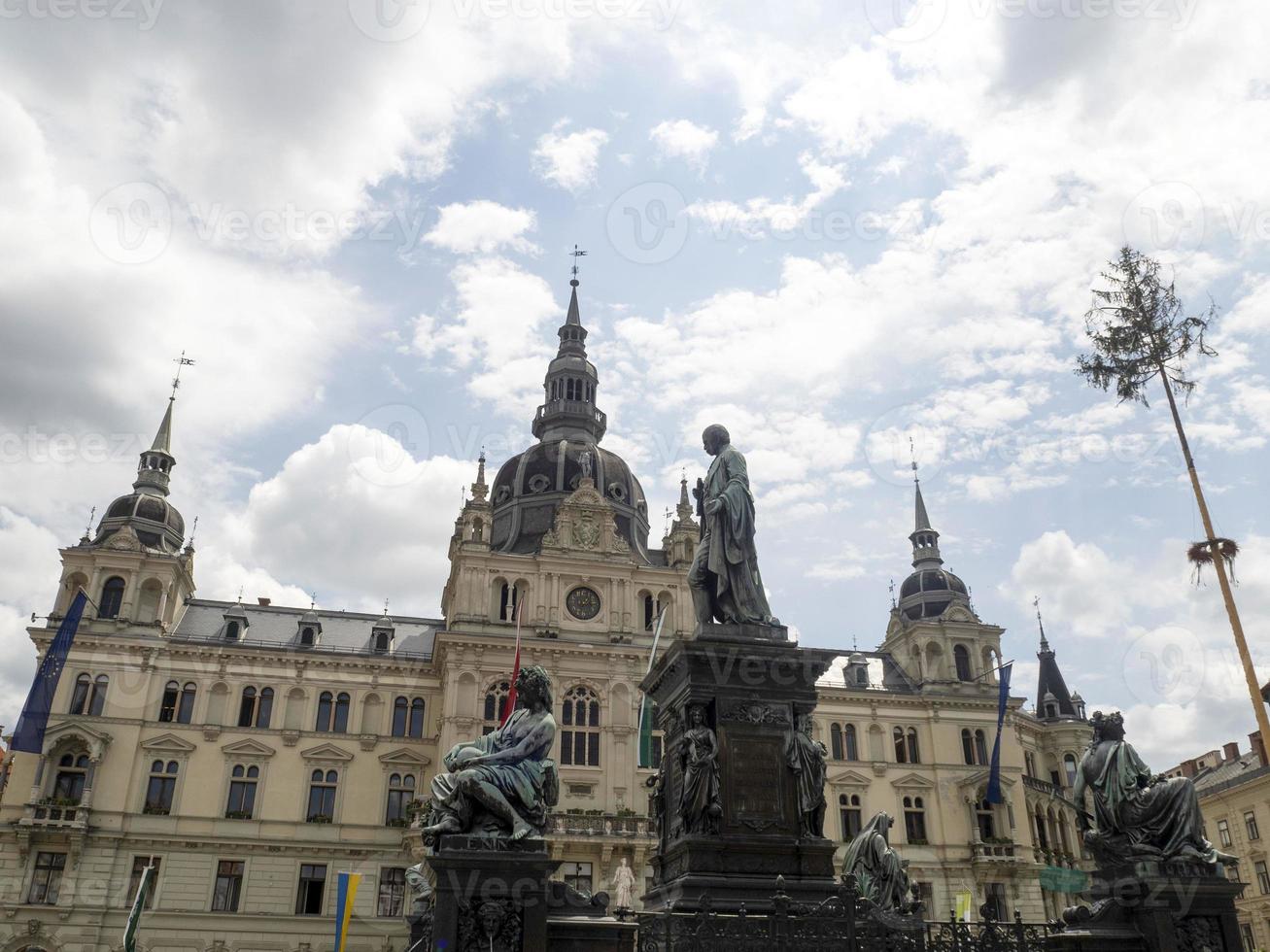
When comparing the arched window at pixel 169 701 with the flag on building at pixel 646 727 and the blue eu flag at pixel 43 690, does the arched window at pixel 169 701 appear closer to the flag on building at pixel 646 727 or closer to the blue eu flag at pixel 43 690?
the blue eu flag at pixel 43 690

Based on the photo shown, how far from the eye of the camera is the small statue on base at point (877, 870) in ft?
40.0

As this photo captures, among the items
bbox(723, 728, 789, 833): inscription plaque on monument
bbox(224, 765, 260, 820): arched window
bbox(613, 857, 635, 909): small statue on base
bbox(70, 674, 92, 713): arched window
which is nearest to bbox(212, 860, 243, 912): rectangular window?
bbox(224, 765, 260, 820): arched window

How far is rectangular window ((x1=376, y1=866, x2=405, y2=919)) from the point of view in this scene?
4372cm

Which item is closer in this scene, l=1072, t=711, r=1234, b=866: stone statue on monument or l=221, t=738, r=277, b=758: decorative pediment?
l=1072, t=711, r=1234, b=866: stone statue on monument

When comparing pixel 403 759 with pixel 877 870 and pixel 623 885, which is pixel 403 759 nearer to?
pixel 623 885

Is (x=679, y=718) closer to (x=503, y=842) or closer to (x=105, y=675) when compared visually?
(x=503, y=842)

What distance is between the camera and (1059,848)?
191ft

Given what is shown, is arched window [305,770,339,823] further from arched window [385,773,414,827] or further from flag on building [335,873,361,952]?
flag on building [335,873,361,952]

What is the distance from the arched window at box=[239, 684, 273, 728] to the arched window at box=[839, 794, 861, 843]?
29313mm

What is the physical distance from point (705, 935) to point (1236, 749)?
218ft

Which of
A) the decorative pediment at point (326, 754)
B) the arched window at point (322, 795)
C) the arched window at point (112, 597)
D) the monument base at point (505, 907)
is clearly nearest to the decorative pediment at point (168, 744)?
the decorative pediment at point (326, 754)

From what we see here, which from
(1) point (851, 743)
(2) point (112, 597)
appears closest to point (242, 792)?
(2) point (112, 597)

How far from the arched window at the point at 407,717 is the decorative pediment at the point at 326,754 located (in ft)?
8.18

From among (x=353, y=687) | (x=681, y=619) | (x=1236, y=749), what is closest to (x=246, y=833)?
(x=353, y=687)
